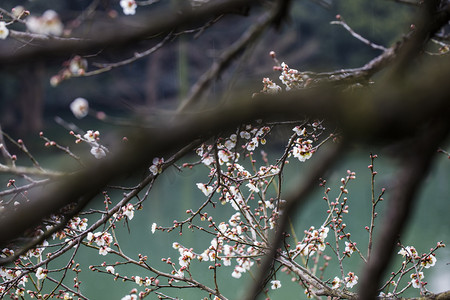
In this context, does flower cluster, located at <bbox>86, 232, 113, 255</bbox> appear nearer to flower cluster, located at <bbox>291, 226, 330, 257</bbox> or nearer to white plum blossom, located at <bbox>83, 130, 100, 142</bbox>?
white plum blossom, located at <bbox>83, 130, 100, 142</bbox>

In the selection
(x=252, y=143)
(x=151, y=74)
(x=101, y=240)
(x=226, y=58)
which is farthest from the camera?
(x=151, y=74)

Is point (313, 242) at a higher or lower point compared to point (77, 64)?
higher

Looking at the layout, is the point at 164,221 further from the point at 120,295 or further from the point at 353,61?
the point at 353,61

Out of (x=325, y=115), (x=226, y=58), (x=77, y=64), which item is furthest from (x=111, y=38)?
(x=77, y=64)

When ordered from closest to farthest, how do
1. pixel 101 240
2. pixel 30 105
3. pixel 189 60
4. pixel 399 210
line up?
1. pixel 399 210
2. pixel 101 240
3. pixel 189 60
4. pixel 30 105

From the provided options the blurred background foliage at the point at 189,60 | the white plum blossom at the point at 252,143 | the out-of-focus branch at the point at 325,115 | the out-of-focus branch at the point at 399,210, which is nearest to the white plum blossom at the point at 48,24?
the white plum blossom at the point at 252,143

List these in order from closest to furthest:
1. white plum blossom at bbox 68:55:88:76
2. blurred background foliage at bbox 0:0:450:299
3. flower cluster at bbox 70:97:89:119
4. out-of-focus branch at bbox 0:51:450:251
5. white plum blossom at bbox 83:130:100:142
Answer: out-of-focus branch at bbox 0:51:450:251 < white plum blossom at bbox 68:55:88:76 < flower cluster at bbox 70:97:89:119 < white plum blossom at bbox 83:130:100:142 < blurred background foliage at bbox 0:0:450:299

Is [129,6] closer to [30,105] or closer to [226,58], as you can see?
[226,58]

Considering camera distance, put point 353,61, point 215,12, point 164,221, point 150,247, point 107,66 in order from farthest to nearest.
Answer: point 353,61
point 164,221
point 150,247
point 107,66
point 215,12

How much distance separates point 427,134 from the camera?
0.50 meters

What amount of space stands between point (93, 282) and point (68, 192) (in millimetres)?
5187

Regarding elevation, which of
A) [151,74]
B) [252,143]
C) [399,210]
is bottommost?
[399,210]

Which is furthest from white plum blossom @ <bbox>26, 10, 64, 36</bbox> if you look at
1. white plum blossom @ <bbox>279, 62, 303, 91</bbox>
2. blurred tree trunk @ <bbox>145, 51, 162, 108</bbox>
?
blurred tree trunk @ <bbox>145, 51, 162, 108</bbox>

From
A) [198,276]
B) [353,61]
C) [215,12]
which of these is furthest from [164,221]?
[353,61]
